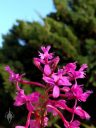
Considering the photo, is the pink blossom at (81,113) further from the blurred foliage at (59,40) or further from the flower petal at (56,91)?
the blurred foliage at (59,40)

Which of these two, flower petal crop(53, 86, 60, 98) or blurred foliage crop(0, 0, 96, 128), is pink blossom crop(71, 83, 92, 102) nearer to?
flower petal crop(53, 86, 60, 98)

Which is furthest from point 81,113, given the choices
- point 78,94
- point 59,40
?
point 59,40

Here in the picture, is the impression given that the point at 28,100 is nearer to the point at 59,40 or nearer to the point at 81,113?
the point at 81,113

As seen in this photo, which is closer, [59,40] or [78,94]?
[78,94]

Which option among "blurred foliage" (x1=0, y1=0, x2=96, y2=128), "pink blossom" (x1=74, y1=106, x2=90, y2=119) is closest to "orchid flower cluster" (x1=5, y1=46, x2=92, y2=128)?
"pink blossom" (x1=74, y1=106, x2=90, y2=119)

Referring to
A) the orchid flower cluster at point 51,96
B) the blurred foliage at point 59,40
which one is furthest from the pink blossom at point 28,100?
the blurred foliage at point 59,40

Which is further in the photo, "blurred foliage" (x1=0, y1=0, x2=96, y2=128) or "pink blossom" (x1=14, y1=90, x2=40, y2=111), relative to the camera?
"blurred foliage" (x1=0, y1=0, x2=96, y2=128)

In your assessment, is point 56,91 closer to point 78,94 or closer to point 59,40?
point 78,94

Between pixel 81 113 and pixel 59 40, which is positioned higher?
pixel 59 40

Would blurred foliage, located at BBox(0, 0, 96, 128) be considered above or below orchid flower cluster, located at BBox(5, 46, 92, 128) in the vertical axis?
above
